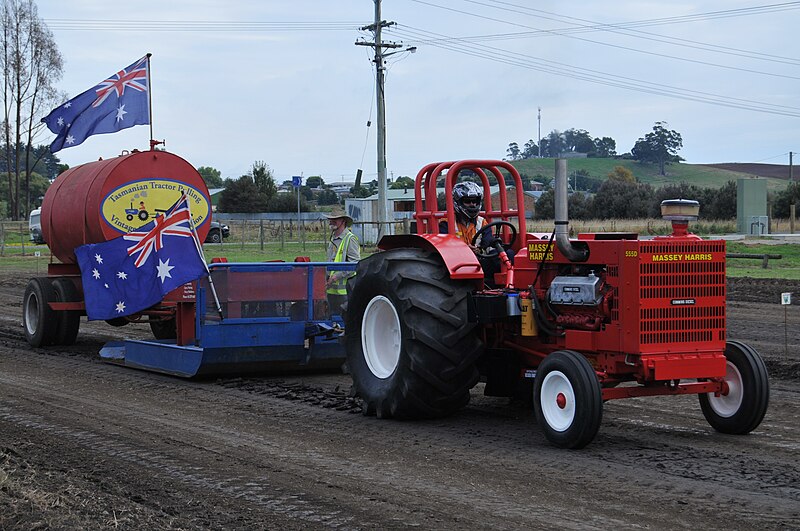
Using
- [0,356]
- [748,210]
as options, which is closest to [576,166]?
[748,210]

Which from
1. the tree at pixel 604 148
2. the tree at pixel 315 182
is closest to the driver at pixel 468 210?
the tree at pixel 315 182

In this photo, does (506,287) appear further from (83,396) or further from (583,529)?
(83,396)

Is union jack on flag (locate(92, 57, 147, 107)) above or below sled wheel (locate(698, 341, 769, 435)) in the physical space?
above

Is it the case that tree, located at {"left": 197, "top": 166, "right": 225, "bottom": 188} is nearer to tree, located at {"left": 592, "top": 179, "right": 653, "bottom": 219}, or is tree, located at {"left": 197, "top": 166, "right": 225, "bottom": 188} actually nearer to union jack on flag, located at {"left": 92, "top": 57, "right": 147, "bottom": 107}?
tree, located at {"left": 592, "top": 179, "right": 653, "bottom": 219}

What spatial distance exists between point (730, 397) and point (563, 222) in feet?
6.24

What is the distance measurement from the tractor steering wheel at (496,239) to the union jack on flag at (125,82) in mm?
8741

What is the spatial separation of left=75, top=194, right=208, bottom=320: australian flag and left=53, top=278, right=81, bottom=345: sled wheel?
4.21ft

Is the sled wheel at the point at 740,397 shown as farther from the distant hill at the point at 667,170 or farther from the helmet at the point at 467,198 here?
the distant hill at the point at 667,170

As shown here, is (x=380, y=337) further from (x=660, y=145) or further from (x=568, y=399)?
(x=660, y=145)

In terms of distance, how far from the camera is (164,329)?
14109 millimetres

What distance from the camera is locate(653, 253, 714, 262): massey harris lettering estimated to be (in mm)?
7219

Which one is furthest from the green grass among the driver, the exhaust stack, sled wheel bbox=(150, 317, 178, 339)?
the exhaust stack

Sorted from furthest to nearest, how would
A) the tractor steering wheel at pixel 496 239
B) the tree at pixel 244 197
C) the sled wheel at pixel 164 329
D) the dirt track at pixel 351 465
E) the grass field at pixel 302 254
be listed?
1. the tree at pixel 244 197
2. the grass field at pixel 302 254
3. the sled wheel at pixel 164 329
4. the tractor steering wheel at pixel 496 239
5. the dirt track at pixel 351 465

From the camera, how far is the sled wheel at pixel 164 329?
45.7 ft
